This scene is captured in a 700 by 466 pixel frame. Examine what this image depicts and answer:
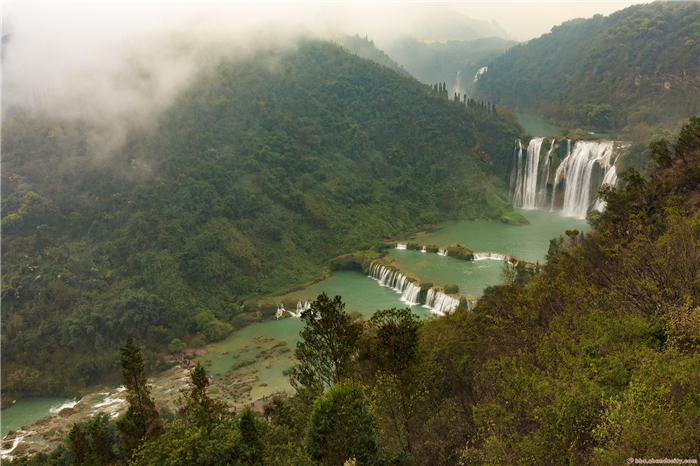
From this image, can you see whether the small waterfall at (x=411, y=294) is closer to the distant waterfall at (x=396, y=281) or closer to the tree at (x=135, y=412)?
the distant waterfall at (x=396, y=281)

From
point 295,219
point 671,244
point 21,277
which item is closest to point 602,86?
point 295,219

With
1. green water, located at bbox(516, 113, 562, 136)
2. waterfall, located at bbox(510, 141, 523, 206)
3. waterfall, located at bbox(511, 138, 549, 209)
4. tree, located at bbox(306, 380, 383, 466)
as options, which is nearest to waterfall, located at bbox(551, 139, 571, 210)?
waterfall, located at bbox(511, 138, 549, 209)

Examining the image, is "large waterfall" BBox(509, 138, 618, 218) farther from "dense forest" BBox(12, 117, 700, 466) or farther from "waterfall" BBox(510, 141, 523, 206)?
"dense forest" BBox(12, 117, 700, 466)

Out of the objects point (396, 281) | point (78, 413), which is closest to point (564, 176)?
point (396, 281)

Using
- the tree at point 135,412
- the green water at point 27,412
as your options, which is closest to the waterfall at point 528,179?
the tree at point 135,412

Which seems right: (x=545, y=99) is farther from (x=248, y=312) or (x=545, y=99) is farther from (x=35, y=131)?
(x=35, y=131)

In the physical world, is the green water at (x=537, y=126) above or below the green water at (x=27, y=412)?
above

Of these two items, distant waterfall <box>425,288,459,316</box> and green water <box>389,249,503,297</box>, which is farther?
green water <box>389,249,503,297</box>
